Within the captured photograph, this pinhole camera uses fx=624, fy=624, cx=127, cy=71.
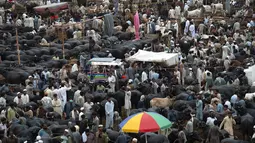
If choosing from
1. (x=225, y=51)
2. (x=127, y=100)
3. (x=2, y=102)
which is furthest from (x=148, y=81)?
(x=2, y=102)

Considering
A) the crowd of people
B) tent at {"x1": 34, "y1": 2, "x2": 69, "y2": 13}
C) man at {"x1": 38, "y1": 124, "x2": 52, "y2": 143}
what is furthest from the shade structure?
tent at {"x1": 34, "y1": 2, "x2": 69, "y2": 13}

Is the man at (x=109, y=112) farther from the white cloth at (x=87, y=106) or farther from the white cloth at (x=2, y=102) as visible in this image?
the white cloth at (x=2, y=102)

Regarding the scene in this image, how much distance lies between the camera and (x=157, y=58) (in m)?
25.4

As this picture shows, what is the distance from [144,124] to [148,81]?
8.25m

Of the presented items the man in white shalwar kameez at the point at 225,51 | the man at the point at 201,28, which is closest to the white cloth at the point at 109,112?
the man in white shalwar kameez at the point at 225,51

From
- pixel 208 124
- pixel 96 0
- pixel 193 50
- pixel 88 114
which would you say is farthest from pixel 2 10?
pixel 208 124

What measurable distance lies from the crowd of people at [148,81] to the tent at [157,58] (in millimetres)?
329

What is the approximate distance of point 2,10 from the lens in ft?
127

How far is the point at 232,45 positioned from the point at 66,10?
1476 centimetres

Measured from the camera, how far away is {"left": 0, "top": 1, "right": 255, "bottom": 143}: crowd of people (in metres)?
18.2

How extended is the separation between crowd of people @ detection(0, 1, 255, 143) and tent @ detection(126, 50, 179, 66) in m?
0.33

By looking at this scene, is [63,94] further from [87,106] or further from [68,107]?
[87,106]

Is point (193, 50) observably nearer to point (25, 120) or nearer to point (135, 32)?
point (135, 32)

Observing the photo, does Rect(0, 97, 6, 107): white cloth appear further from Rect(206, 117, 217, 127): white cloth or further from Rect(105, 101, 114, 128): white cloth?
Rect(206, 117, 217, 127): white cloth
